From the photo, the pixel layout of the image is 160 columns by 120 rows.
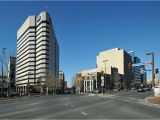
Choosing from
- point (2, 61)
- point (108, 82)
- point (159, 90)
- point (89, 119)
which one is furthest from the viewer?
point (108, 82)

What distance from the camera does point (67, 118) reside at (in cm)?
2070

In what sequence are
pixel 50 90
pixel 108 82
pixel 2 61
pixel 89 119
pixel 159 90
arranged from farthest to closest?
pixel 108 82, pixel 50 90, pixel 2 61, pixel 159 90, pixel 89 119

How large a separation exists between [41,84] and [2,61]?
9416 centimetres

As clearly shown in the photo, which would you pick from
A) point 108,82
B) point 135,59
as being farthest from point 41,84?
point 135,59

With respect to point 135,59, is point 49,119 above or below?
below

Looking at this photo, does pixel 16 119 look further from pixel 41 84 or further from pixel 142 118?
pixel 41 84

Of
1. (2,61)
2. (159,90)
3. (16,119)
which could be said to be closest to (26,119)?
(16,119)

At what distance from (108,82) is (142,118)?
585ft

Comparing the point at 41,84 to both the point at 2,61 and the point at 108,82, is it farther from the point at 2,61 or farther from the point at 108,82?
the point at 2,61

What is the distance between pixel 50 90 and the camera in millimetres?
158875

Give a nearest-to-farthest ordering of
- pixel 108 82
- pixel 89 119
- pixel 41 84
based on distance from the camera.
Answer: pixel 89 119 < pixel 41 84 < pixel 108 82

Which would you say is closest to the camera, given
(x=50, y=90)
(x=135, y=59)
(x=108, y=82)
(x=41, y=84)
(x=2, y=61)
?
(x=135, y=59)

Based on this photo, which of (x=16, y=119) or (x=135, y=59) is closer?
(x=16, y=119)

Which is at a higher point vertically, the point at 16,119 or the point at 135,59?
the point at 135,59
